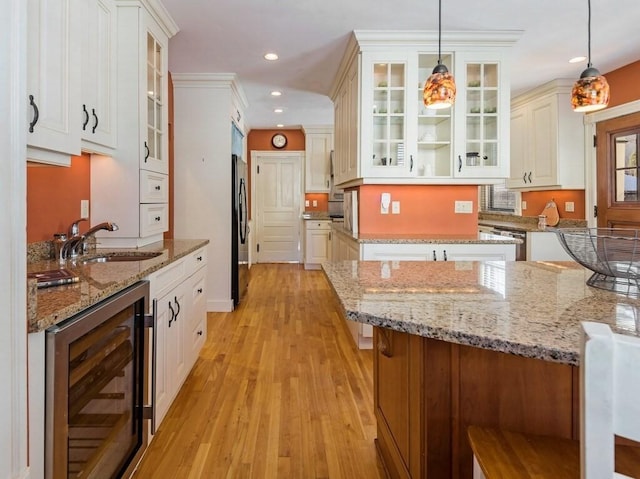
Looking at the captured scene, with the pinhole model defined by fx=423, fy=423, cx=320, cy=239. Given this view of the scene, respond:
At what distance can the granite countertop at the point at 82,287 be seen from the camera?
3.78 feet

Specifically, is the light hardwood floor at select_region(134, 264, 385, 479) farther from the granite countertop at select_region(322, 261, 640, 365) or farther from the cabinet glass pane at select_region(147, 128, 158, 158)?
the cabinet glass pane at select_region(147, 128, 158, 158)

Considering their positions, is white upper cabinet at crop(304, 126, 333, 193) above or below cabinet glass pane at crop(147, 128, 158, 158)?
above

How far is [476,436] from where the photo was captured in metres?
0.99

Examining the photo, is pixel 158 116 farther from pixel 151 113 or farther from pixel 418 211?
pixel 418 211

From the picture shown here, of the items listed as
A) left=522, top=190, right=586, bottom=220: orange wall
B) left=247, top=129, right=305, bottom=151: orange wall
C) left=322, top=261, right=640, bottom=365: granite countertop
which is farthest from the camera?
left=247, top=129, right=305, bottom=151: orange wall

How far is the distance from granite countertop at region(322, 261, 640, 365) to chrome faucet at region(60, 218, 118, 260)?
1.22 m

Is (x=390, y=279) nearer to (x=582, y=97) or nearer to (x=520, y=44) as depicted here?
(x=582, y=97)

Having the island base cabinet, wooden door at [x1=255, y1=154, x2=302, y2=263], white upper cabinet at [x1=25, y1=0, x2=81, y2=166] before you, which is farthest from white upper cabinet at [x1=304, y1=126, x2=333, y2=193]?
the island base cabinet

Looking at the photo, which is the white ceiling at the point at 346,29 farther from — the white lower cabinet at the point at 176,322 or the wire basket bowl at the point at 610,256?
the wire basket bowl at the point at 610,256

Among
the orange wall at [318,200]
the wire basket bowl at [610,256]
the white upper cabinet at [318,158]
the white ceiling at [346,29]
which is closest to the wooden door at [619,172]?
the white ceiling at [346,29]

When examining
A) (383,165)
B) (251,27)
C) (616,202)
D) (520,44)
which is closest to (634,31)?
(520,44)

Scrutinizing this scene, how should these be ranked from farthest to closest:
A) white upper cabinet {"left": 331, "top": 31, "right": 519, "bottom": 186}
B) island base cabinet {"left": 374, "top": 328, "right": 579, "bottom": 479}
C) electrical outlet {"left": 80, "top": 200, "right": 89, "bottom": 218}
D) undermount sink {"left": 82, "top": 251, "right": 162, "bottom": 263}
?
white upper cabinet {"left": 331, "top": 31, "right": 519, "bottom": 186}, electrical outlet {"left": 80, "top": 200, "right": 89, "bottom": 218}, undermount sink {"left": 82, "top": 251, "right": 162, "bottom": 263}, island base cabinet {"left": 374, "top": 328, "right": 579, "bottom": 479}

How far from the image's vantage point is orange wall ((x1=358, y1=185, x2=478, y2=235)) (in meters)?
3.96

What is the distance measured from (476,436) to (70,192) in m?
2.39
